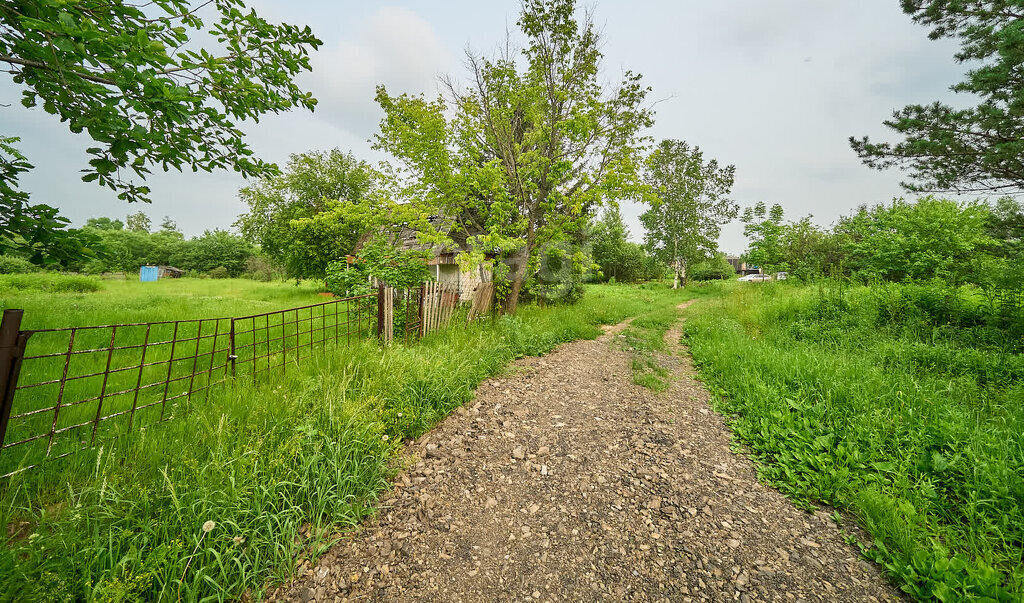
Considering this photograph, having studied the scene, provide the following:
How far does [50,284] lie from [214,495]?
83.6ft

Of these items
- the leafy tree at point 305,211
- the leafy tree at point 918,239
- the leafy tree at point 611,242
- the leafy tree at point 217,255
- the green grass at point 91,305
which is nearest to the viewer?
the green grass at point 91,305

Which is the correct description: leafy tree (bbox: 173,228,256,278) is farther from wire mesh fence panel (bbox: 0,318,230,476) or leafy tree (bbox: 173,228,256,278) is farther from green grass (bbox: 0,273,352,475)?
wire mesh fence panel (bbox: 0,318,230,476)

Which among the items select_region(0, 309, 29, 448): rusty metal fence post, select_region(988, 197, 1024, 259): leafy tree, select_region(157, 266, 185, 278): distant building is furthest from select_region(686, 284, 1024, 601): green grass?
select_region(157, 266, 185, 278): distant building

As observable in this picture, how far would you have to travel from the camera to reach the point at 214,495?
211 cm

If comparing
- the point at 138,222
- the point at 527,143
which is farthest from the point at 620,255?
the point at 138,222

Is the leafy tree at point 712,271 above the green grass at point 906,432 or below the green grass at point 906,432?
above

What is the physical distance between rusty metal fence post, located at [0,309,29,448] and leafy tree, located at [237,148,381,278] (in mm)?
18971

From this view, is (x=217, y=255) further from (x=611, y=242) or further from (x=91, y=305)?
(x=611, y=242)

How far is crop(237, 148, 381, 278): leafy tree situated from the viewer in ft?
65.4

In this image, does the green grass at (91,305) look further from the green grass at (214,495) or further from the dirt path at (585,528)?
the dirt path at (585,528)

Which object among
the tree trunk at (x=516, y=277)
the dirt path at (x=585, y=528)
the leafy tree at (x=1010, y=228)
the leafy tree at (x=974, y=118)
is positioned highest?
the leafy tree at (x=974, y=118)

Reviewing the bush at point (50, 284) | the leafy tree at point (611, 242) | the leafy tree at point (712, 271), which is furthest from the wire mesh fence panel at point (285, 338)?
the leafy tree at point (712, 271)

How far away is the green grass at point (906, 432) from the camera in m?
2.10

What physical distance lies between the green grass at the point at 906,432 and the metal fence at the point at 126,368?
5.09 metres
